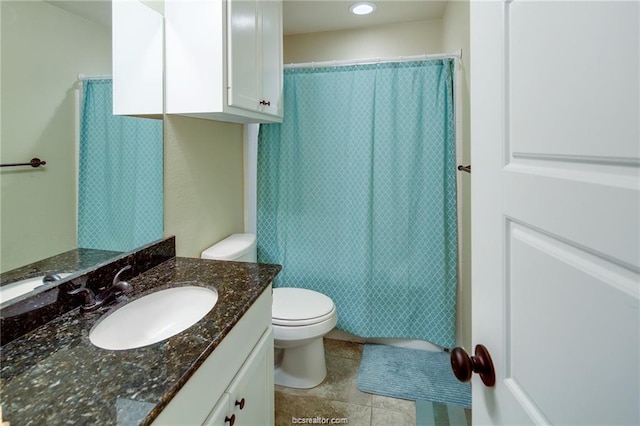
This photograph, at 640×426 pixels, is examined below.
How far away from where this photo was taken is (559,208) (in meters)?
0.46

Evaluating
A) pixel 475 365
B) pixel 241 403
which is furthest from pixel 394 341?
pixel 475 365

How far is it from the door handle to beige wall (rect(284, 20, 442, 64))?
246 cm

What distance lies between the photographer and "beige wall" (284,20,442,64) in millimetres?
2615

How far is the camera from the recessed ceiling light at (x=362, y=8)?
2346mm

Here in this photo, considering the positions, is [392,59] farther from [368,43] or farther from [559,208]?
[559,208]

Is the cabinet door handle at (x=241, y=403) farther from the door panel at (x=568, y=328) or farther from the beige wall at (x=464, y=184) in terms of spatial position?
the beige wall at (x=464, y=184)

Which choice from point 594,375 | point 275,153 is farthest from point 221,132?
point 594,375

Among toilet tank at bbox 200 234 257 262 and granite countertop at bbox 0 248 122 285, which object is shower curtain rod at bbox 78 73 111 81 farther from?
toilet tank at bbox 200 234 257 262

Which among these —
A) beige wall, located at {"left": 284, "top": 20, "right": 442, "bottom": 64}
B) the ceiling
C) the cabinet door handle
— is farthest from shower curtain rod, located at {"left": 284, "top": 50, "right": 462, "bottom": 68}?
the cabinet door handle

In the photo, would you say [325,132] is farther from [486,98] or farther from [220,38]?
[486,98]

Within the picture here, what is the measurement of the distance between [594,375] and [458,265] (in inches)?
74.9

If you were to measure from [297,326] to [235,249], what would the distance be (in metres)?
0.56

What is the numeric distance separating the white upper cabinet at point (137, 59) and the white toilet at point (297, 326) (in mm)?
838

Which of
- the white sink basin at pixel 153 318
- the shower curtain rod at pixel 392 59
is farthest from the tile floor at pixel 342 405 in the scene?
the shower curtain rod at pixel 392 59
